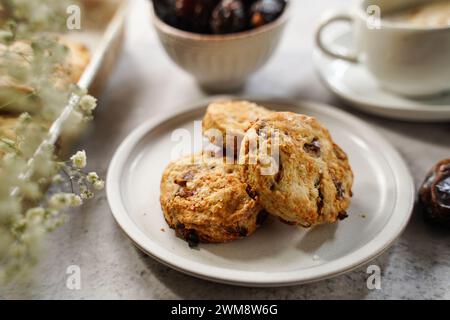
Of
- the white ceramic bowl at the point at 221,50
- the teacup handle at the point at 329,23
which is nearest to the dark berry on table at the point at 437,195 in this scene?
the teacup handle at the point at 329,23

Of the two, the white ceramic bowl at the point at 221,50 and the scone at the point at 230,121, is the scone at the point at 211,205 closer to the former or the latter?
the scone at the point at 230,121

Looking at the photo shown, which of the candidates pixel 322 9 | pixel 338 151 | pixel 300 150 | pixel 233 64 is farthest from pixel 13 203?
pixel 322 9

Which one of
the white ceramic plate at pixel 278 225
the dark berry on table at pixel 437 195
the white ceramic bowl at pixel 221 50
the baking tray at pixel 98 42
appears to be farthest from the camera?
the white ceramic bowl at pixel 221 50

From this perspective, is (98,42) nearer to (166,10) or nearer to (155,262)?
(166,10)

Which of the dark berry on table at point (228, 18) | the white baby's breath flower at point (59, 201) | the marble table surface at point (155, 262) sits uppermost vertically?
the dark berry on table at point (228, 18)
